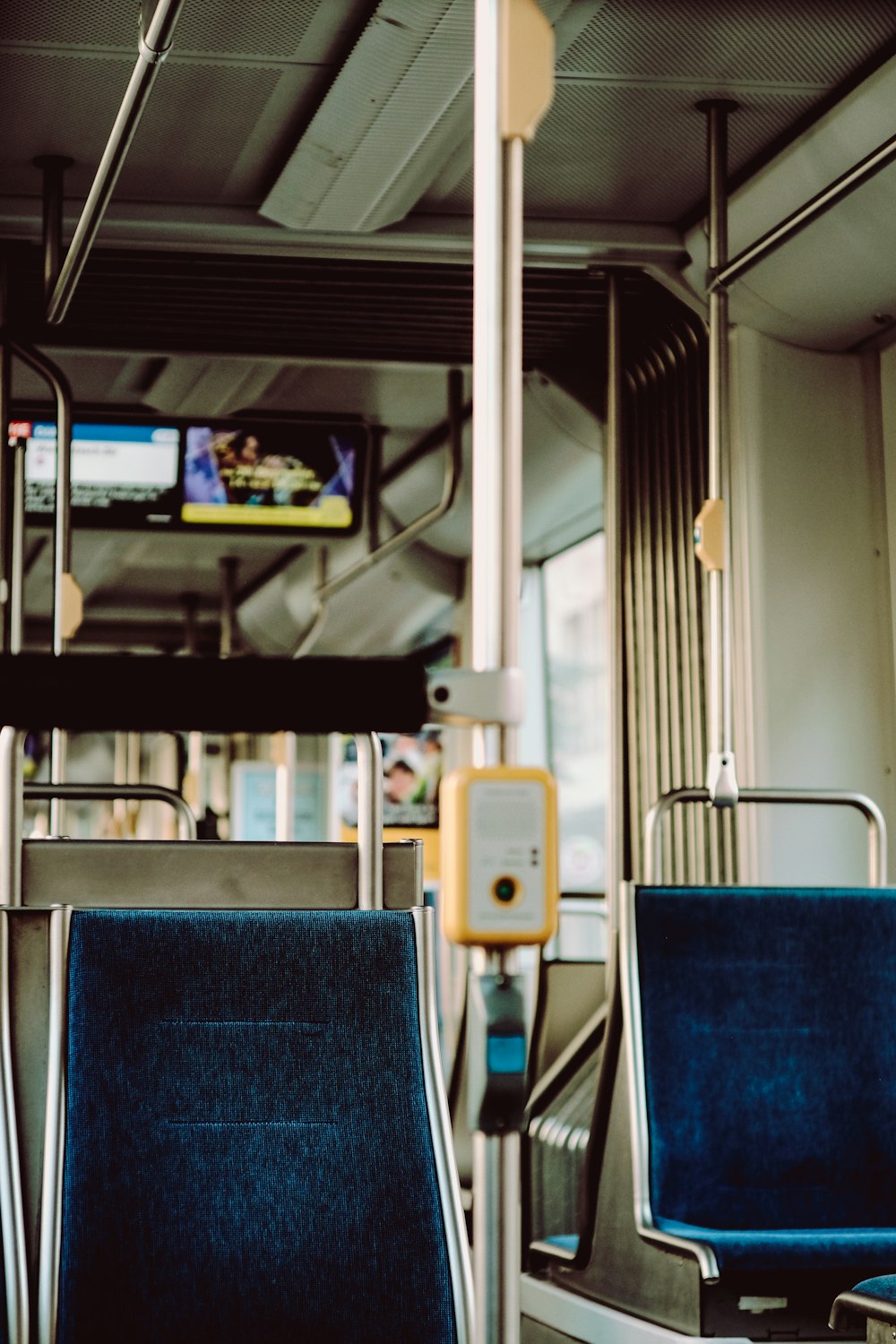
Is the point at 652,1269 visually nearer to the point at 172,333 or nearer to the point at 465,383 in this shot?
the point at 172,333

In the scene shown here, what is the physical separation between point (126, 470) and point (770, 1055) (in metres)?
3.75

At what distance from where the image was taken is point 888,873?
440 cm

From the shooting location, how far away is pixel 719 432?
3.74 metres

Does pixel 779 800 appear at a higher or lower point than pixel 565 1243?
higher

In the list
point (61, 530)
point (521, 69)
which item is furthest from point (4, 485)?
point (521, 69)

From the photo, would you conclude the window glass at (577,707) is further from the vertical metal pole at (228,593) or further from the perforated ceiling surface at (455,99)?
the perforated ceiling surface at (455,99)

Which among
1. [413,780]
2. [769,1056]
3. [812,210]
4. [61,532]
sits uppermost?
[812,210]

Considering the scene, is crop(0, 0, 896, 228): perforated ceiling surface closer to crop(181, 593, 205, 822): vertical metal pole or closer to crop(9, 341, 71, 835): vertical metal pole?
crop(9, 341, 71, 835): vertical metal pole

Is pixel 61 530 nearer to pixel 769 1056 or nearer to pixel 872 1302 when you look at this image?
pixel 769 1056

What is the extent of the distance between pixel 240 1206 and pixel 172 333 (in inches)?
152

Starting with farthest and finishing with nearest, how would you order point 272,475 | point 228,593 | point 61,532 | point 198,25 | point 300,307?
1. point 228,593
2. point 272,475
3. point 300,307
4. point 61,532
5. point 198,25

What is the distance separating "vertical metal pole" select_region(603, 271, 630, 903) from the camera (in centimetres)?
444

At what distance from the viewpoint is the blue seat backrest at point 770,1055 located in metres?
3.24

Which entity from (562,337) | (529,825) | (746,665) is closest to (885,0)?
(746,665)
